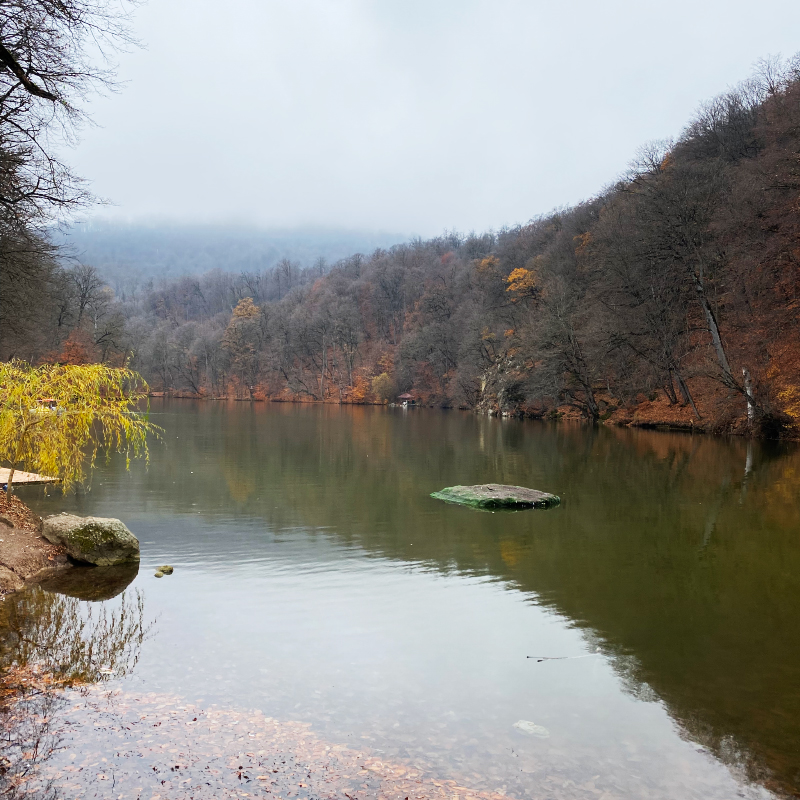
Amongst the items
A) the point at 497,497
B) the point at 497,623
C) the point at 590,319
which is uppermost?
the point at 590,319

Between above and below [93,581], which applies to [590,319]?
above

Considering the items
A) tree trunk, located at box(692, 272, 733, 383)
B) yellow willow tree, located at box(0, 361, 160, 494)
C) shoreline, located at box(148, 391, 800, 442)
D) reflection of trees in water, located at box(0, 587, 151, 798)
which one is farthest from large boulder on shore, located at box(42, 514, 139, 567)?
shoreline, located at box(148, 391, 800, 442)

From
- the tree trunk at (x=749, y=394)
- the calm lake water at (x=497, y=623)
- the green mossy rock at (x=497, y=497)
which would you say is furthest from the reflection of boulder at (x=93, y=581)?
the tree trunk at (x=749, y=394)

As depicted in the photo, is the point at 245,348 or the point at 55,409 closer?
the point at 55,409

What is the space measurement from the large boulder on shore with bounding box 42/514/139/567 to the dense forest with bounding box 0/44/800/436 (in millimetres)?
7006

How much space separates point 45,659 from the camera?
20.2 feet

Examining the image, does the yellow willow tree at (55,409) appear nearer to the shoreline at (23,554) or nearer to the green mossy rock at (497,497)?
the shoreline at (23,554)

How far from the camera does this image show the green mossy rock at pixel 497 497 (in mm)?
15062

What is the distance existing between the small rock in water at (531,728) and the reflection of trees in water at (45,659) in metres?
3.28

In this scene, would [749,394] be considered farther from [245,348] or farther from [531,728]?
[245,348]

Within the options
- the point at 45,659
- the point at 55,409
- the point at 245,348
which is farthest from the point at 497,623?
the point at 245,348

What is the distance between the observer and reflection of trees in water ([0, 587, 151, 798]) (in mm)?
4516

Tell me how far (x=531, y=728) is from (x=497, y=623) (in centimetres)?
249

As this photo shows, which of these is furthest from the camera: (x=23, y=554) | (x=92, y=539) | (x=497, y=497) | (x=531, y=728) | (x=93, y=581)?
(x=497, y=497)
